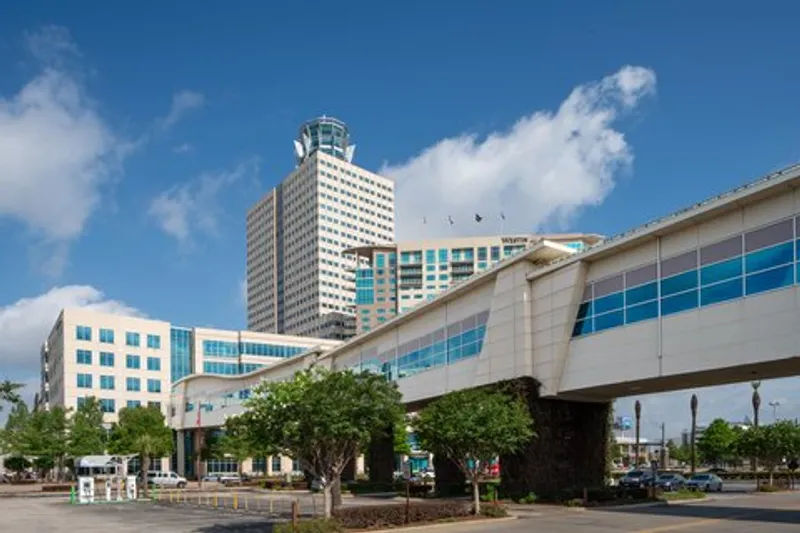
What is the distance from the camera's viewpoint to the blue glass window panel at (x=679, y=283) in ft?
110

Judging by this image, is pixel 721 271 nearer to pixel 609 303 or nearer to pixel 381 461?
pixel 609 303

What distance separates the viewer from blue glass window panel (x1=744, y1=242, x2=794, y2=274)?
29.6 m

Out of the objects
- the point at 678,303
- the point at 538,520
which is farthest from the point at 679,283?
the point at 538,520

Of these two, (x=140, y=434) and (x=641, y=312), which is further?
(x=140, y=434)

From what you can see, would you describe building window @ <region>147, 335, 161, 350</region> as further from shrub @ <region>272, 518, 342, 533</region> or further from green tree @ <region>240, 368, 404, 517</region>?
shrub @ <region>272, 518, 342, 533</region>

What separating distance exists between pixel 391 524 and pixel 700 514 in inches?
547

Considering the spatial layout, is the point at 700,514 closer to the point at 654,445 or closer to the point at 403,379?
the point at 403,379

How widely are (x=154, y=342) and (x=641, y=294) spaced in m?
101

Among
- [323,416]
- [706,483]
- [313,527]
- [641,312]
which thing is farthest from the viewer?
[706,483]

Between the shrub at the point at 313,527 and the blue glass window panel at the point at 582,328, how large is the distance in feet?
52.2

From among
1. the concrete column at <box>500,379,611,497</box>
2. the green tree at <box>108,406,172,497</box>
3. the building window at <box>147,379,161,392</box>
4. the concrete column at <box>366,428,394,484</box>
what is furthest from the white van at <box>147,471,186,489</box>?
the concrete column at <box>500,379,611,497</box>

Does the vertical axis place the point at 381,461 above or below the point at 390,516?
below

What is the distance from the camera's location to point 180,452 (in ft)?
376

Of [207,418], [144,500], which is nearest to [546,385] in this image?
[144,500]
